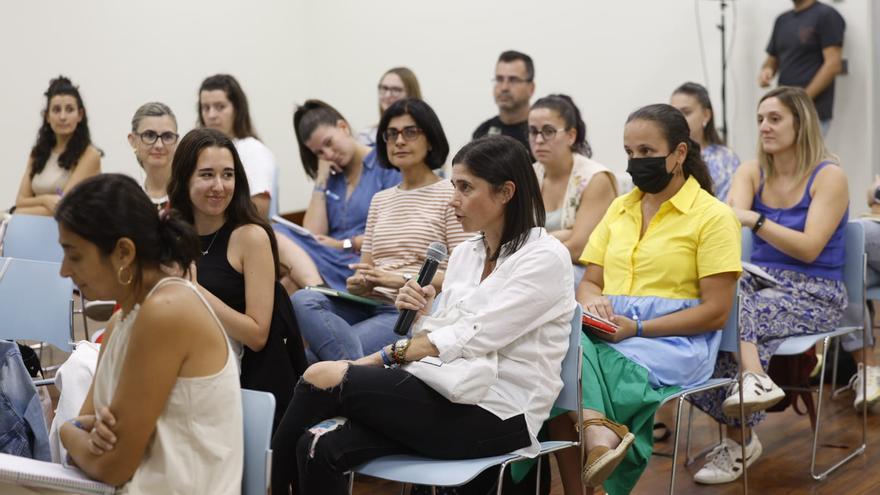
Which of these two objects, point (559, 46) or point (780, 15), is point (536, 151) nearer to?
point (780, 15)

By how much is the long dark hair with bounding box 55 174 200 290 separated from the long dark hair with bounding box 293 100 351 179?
255cm

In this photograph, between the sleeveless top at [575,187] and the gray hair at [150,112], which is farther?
the gray hair at [150,112]

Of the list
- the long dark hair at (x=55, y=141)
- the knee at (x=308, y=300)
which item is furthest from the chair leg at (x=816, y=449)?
the long dark hair at (x=55, y=141)

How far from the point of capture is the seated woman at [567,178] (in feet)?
13.3

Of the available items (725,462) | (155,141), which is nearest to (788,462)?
(725,462)

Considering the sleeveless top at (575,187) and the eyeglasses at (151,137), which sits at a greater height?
the eyeglasses at (151,137)

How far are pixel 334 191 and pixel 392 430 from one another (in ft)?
7.37

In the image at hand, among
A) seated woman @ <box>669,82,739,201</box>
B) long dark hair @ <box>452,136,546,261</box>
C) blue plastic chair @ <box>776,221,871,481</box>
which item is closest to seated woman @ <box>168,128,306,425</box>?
long dark hair @ <box>452,136,546,261</box>

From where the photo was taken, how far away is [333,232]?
461 cm

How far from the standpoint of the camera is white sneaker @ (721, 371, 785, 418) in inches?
130

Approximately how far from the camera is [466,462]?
2465 millimetres

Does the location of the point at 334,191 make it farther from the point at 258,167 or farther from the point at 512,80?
the point at 512,80

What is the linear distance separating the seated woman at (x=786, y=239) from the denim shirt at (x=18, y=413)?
7.04ft

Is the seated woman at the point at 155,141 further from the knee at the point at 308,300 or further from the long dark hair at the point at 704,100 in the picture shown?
the long dark hair at the point at 704,100
